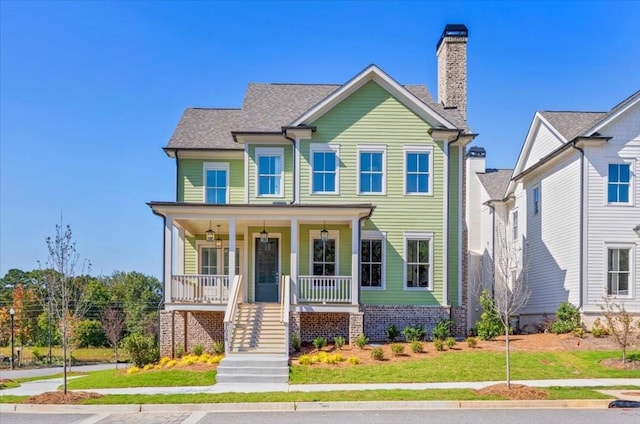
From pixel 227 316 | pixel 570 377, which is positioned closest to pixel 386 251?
pixel 227 316

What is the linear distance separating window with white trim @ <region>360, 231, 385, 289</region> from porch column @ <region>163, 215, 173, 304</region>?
6.61m

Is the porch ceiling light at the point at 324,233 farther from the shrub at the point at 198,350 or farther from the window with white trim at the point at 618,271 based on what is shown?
the window with white trim at the point at 618,271

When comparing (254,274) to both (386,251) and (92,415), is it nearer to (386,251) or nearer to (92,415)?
(386,251)

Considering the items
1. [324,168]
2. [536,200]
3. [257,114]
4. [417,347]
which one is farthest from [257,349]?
[536,200]

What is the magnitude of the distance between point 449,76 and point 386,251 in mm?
7691

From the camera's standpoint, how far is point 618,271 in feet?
64.2

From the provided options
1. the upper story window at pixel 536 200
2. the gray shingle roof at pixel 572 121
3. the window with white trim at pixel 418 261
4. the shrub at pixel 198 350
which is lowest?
the shrub at pixel 198 350

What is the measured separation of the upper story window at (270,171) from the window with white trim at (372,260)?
361cm

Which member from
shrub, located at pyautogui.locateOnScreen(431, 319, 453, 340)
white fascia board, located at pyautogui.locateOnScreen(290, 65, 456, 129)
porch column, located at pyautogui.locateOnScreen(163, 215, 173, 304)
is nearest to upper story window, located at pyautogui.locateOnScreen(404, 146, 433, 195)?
white fascia board, located at pyautogui.locateOnScreen(290, 65, 456, 129)

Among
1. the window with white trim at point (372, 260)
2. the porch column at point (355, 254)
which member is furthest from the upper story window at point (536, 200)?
the porch column at point (355, 254)

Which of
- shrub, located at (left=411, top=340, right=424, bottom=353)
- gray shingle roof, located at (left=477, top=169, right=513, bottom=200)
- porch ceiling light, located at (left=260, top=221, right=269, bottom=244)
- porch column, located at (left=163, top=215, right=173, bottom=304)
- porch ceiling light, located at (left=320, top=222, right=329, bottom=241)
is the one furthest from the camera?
gray shingle roof, located at (left=477, top=169, right=513, bottom=200)

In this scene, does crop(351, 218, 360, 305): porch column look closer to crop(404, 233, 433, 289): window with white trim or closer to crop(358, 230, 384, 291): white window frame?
crop(358, 230, 384, 291): white window frame

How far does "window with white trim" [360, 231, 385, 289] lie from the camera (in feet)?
67.6

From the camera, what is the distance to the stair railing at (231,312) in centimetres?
1608
